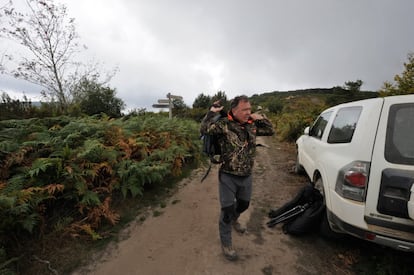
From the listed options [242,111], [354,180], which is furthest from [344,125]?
[242,111]

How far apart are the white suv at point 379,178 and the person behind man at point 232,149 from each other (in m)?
0.97

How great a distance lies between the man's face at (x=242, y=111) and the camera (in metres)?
2.15

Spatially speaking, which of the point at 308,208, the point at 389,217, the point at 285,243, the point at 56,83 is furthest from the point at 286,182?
the point at 56,83

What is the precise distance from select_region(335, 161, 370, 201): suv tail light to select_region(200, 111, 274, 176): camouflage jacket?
0.93 metres

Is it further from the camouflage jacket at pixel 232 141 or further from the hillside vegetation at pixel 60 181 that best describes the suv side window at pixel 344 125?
the hillside vegetation at pixel 60 181

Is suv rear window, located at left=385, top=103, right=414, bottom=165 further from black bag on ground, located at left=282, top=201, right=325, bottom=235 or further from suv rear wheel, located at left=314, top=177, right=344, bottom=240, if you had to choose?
black bag on ground, located at left=282, top=201, right=325, bottom=235

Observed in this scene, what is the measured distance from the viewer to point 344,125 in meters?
2.56

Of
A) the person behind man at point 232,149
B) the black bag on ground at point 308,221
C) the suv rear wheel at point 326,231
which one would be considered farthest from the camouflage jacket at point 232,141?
the suv rear wheel at point 326,231

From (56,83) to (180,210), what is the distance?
9.66m

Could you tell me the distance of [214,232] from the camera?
2826 millimetres

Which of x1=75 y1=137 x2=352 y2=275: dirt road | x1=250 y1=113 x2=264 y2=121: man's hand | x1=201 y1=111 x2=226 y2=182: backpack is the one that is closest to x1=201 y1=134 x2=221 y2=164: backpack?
x1=201 y1=111 x2=226 y2=182: backpack

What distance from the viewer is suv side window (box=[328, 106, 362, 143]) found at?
2275 mm

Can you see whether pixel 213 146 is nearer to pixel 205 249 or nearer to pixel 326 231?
pixel 205 249

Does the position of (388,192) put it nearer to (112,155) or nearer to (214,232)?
(214,232)
